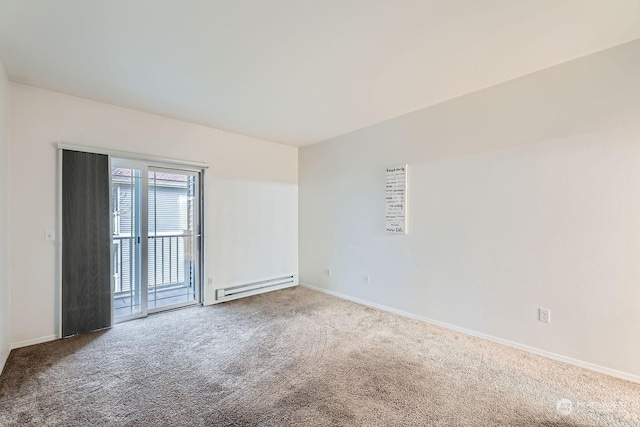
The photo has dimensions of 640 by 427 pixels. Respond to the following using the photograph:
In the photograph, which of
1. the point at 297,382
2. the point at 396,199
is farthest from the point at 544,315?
the point at 297,382

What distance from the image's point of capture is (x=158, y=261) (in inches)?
153

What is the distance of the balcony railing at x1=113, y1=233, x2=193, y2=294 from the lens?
358cm

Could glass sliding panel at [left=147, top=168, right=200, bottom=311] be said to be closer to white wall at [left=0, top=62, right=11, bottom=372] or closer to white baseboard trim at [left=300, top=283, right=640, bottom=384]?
white wall at [left=0, top=62, right=11, bottom=372]

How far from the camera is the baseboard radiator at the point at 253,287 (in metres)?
4.34

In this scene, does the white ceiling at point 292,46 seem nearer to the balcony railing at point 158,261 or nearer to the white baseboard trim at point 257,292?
the balcony railing at point 158,261

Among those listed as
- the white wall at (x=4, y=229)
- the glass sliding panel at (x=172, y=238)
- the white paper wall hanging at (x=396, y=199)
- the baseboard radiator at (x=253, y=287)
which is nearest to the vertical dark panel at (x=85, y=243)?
the white wall at (x=4, y=229)

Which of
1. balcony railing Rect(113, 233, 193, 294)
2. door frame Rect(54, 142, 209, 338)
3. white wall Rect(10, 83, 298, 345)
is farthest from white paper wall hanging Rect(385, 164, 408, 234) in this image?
balcony railing Rect(113, 233, 193, 294)

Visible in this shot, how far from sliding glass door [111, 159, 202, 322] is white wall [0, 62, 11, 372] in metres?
0.90

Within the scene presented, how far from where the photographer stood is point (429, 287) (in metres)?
3.51

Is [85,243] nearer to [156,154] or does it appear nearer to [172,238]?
[172,238]

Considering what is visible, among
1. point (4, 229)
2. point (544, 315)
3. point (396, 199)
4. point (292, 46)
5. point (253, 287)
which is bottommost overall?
point (253, 287)

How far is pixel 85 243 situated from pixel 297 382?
2.85 metres

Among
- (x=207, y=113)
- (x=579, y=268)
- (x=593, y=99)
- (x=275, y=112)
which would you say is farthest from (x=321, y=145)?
(x=579, y=268)

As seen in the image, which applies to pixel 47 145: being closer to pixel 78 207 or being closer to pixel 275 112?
pixel 78 207
